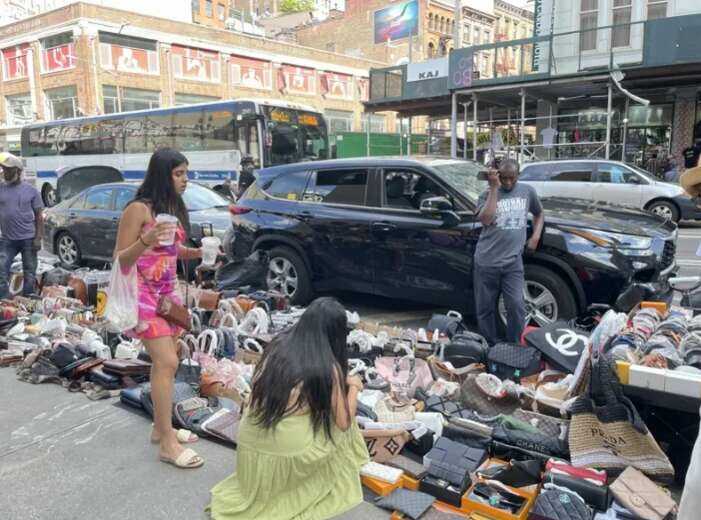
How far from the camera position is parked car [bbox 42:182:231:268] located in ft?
29.3

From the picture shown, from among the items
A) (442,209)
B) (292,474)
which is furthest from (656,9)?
(292,474)

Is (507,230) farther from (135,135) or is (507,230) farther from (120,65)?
(120,65)

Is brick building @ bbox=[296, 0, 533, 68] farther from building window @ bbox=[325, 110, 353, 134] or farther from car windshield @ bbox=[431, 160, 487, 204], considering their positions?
car windshield @ bbox=[431, 160, 487, 204]

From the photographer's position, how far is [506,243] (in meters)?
4.84

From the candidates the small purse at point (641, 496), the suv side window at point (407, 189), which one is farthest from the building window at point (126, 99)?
the small purse at point (641, 496)

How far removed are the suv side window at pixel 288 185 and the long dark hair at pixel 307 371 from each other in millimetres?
4235

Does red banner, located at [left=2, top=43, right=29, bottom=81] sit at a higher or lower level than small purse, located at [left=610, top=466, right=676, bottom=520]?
higher

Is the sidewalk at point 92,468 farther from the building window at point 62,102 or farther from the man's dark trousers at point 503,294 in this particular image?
the building window at point 62,102

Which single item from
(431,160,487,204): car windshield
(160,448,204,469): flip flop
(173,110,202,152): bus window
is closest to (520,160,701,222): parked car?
(431,160,487,204): car windshield

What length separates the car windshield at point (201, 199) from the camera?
897cm

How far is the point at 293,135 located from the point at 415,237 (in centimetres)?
1290

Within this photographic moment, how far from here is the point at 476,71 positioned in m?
18.9

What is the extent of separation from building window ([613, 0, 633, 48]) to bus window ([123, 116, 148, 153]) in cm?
1565

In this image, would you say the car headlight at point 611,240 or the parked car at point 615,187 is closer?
the car headlight at point 611,240
